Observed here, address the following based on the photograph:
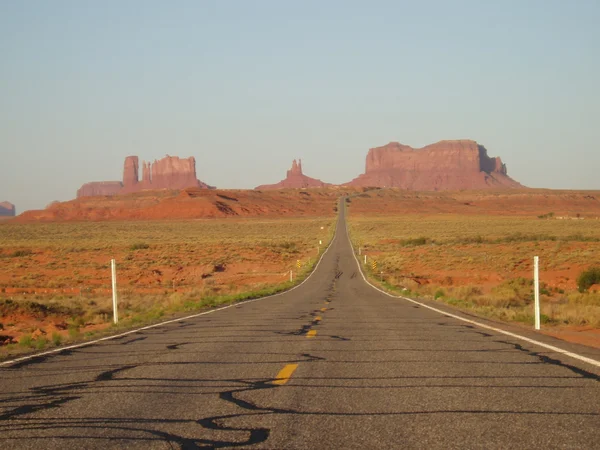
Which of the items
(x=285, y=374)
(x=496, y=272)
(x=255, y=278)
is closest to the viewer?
(x=285, y=374)

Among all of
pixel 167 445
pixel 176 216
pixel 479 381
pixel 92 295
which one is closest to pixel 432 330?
pixel 479 381

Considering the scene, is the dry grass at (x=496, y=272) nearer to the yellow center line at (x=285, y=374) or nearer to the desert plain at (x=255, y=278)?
the desert plain at (x=255, y=278)

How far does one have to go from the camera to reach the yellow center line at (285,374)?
712 cm

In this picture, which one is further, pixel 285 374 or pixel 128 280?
pixel 128 280

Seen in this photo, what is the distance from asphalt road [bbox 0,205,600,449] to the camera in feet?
16.4

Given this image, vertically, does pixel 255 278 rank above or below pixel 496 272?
below

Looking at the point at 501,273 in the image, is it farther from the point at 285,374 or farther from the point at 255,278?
the point at 285,374

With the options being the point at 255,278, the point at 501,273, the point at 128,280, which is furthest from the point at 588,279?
the point at 128,280

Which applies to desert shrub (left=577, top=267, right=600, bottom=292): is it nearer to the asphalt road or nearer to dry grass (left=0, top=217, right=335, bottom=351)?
dry grass (left=0, top=217, right=335, bottom=351)

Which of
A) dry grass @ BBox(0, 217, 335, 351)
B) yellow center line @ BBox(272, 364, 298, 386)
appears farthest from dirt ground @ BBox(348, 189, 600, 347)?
dry grass @ BBox(0, 217, 335, 351)

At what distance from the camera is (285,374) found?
7.54 m

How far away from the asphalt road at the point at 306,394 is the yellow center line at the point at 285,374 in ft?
0.07

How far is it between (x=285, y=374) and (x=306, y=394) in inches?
43.1

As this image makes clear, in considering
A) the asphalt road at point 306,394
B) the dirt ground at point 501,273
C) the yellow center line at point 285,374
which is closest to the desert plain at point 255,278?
the dirt ground at point 501,273
